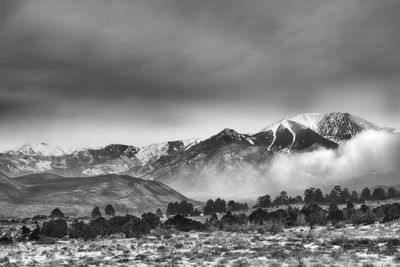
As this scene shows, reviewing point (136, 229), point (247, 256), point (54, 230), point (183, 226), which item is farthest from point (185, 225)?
point (247, 256)

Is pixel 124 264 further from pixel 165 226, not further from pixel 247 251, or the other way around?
pixel 165 226

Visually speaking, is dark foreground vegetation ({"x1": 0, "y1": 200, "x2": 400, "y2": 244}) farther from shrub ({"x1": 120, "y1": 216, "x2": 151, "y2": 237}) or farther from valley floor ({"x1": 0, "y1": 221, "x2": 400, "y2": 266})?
valley floor ({"x1": 0, "y1": 221, "x2": 400, "y2": 266})

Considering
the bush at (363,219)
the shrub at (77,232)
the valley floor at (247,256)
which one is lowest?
the valley floor at (247,256)

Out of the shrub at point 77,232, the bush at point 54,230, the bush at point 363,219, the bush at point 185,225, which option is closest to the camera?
the shrub at point 77,232

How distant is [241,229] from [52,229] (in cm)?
3036

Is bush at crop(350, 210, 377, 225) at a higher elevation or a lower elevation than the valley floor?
higher

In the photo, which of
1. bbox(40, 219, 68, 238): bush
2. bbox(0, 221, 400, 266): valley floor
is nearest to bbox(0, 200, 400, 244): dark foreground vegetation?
bbox(40, 219, 68, 238): bush

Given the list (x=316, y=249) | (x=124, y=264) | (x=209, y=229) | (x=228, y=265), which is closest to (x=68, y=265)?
(x=124, y=264)

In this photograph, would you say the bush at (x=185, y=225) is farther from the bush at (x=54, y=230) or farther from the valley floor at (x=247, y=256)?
the valley floor at (x=247, y=256)

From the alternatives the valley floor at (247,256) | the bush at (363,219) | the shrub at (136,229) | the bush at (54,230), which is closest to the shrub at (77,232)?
the bush at (54,230)

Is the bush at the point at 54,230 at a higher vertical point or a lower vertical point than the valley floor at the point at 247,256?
higher

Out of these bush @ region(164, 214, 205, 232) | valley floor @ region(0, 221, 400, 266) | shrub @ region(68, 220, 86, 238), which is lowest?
valley floor @ region(0, 221, 400, 266)

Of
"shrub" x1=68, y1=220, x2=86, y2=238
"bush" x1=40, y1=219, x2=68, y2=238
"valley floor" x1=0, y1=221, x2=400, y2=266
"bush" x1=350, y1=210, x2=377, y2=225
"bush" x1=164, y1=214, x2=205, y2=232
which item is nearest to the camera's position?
"valley floor" x1=0, y1=221, x2=400, y2=266

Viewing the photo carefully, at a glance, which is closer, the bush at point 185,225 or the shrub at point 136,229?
the shrub at point 136,229
